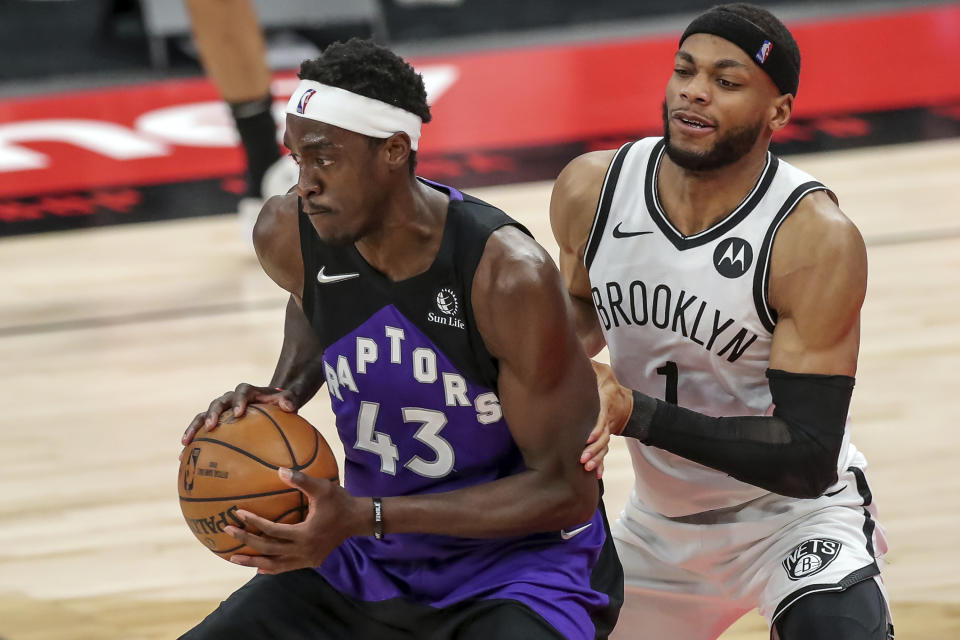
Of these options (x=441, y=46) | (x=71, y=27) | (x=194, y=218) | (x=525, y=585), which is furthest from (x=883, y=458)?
(x=71, y=27)

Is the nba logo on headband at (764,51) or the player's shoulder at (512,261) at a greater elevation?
the nba logo on headband at (764,51)

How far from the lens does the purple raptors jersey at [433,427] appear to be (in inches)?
99.9

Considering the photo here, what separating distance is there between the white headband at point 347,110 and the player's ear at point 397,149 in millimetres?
12

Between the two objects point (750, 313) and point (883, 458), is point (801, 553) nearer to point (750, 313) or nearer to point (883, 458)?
point (750, 313)

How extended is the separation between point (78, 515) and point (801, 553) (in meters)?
2.34

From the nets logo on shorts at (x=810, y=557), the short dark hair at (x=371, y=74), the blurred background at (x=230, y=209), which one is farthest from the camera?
the blurred background at (x=230, y=209)

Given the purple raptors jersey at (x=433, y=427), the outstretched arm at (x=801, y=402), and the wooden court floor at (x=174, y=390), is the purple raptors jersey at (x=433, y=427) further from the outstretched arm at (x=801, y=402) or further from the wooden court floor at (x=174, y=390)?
the wooden court floor at (x=174, y=390)

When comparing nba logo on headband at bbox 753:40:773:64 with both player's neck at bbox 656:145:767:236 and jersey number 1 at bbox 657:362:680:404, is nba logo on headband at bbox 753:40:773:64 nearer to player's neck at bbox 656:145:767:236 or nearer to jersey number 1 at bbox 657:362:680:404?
player's neck at bbox 656:145:767:236

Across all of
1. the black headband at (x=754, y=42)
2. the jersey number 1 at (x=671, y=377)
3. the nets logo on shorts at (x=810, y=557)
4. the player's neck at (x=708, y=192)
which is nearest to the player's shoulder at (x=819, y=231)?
the player's neck at (x=708, y=192)

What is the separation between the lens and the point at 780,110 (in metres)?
3.00

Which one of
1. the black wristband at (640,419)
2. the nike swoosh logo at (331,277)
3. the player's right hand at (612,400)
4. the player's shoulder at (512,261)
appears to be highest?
the player's shoulder at (512,261)

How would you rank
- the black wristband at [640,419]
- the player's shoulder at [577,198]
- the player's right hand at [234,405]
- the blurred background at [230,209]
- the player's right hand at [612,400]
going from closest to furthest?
the player's right hand at [234,405] < the player's right hand at [612,400] < the black wristband at [640,419] < the player's shoulder at [577,198] < the blurred background at [230,209]

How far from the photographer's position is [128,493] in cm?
433

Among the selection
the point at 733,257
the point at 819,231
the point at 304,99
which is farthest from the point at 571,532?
the point at 304,99
